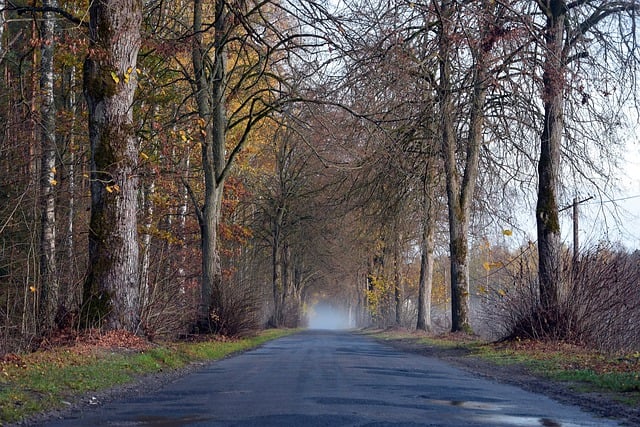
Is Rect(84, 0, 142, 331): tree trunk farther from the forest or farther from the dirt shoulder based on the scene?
the dirt shoulder

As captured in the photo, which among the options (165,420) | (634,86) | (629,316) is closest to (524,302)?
(629,316)

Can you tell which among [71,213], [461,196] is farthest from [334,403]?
[461,196]

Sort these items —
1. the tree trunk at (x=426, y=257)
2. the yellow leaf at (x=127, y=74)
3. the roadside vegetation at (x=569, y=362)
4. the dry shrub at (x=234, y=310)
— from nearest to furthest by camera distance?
the roadside vegetation at (x=569, y=362), the yellow leaf at (x=127, y=74), the dry shrub at (x=234, y=310), the tree trunk at (x=426, y=257)

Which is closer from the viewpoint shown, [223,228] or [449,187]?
[449,187]

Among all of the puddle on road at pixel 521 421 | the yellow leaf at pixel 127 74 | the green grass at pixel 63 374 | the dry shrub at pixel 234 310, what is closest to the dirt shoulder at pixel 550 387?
the puddle on road at pixel 521 421

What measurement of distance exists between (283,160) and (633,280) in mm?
29604

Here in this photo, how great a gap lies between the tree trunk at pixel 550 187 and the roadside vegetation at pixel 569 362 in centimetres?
144

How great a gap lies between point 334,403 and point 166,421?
1925 millimetres

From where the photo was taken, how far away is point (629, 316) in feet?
57.9

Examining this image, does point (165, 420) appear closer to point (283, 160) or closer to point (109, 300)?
point (109, 300)

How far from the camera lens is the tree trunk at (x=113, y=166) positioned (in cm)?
1508

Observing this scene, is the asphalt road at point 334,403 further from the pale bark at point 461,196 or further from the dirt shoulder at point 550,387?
the pale bark at point 461,196

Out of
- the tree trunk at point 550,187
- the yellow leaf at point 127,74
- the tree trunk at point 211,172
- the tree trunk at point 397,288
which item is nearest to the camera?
the yellow leaf at point 127,74

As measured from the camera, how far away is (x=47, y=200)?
59.4 feet
